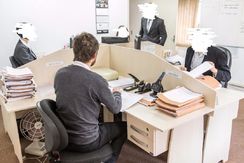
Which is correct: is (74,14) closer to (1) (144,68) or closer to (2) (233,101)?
(1) (144,68)

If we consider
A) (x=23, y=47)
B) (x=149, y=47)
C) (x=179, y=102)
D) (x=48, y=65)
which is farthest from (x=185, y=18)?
(x=179, y=102)

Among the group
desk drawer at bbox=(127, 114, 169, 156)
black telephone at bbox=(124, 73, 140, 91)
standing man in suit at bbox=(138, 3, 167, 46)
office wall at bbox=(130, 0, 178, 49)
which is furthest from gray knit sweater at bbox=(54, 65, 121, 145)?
office wall at bbox=(130, 0, 178, 49)

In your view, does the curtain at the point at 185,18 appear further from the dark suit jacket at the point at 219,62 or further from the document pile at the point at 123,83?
the document pile at the point at 123,83

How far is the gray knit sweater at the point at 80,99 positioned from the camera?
1475 millimetres

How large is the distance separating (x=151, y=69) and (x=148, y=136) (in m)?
0.78

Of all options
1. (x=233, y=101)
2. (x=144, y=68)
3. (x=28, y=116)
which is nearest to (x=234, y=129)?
(x=233, y=101)

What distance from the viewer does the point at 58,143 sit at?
4.73ft

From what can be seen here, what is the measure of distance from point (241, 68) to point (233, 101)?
2.41 meters

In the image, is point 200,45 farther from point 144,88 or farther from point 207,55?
point 144,88

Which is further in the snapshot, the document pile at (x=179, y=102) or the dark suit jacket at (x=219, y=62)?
the dark suit jacket at (x=219, y=62)

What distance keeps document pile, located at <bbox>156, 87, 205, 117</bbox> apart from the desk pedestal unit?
0.11ft

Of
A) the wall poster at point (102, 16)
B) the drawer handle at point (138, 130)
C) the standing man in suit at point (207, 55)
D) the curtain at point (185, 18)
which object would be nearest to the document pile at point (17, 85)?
the drawer handle at point (138, 130)

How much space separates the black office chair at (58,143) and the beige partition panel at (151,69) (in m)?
0.78

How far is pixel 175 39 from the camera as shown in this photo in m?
5.16
